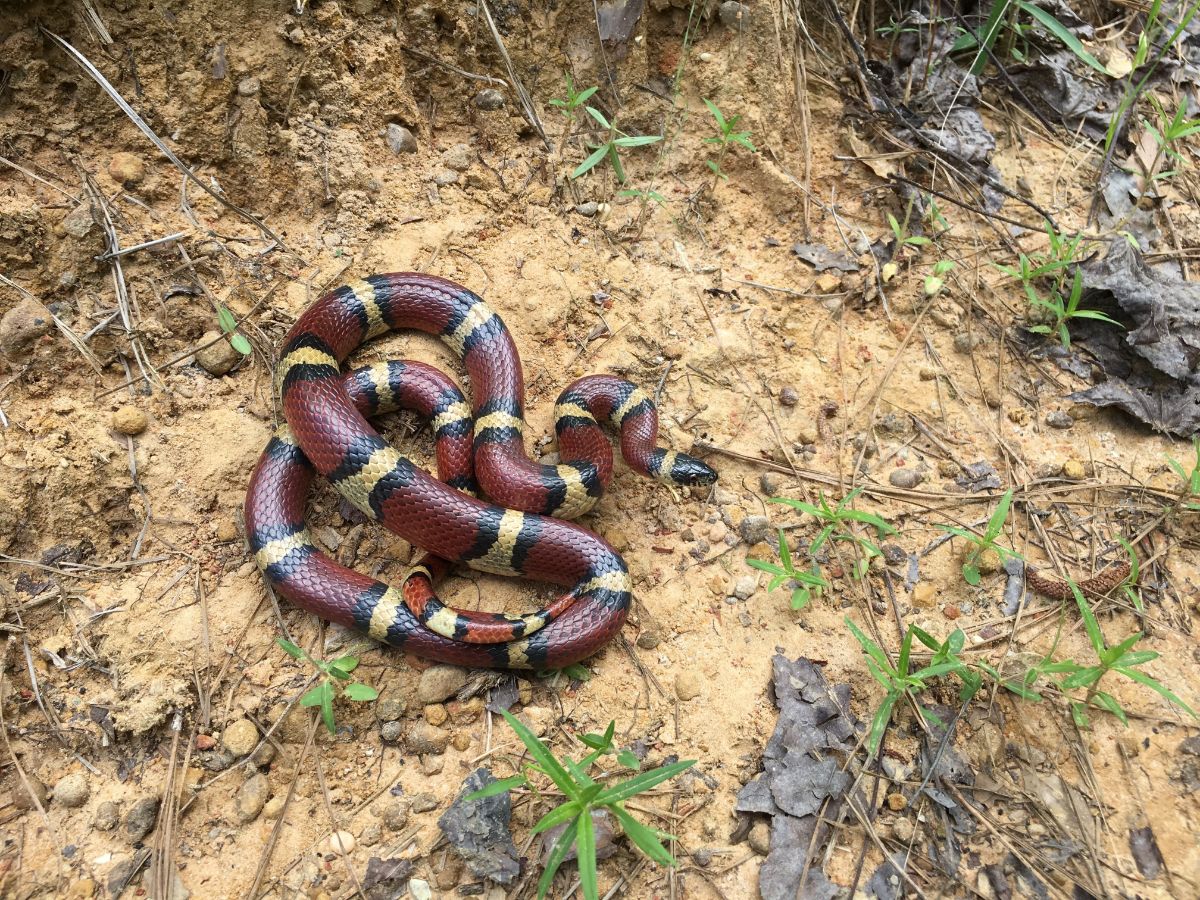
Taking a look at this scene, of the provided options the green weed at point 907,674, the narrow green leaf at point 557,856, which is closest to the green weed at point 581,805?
the narrow green leaf at point 557,856

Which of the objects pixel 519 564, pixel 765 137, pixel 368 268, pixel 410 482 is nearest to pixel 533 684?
pixel 519 564

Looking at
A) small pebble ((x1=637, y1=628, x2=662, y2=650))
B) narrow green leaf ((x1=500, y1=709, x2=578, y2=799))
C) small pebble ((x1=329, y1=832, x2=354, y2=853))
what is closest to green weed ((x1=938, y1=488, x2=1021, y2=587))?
small pebble ((x1=637, y1=628, x2=662, y2=650))

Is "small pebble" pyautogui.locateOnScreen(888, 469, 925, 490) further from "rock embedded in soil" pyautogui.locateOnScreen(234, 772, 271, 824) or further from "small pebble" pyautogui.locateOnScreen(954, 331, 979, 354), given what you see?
"rock embedded in soil" pyautogui.locateOnScreen(234, 772, 271, 824)

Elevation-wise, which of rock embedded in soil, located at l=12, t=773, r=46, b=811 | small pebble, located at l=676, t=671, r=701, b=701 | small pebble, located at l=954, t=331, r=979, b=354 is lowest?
rock embedded in soil, located at l=12, t=773, r=46, b=811

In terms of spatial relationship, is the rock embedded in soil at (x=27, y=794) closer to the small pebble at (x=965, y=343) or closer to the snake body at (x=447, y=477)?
the snake body at (x=447, y=477)

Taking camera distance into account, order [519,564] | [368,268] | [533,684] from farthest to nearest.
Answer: [368,268] < [519,564] < [533,684]

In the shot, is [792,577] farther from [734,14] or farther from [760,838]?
[734,14]

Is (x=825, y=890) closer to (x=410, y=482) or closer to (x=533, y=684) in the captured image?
(x=533, y=684)
